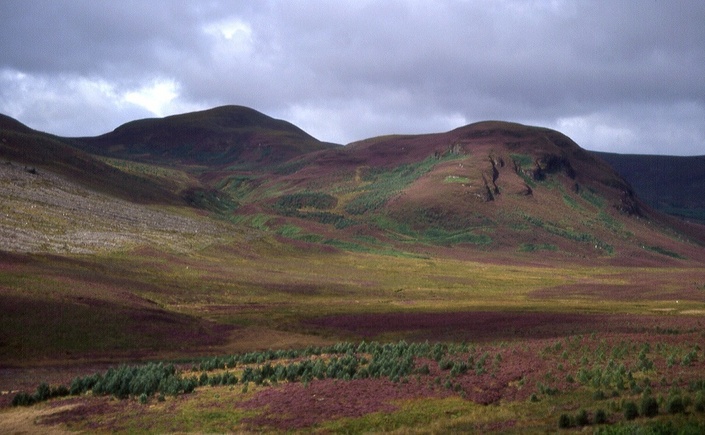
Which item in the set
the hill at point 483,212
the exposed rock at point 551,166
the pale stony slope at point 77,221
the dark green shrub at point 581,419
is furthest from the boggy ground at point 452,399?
the exposed rock at point 551,166

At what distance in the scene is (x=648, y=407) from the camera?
2181 centimetres

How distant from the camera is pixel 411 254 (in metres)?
132

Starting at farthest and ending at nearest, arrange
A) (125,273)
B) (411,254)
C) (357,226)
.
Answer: (357,226) < (411,254) < (125,273)

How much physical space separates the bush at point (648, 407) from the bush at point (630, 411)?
0.54 feet

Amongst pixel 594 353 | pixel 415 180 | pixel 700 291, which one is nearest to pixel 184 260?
pixel 700 291

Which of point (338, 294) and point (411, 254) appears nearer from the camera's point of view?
point (338, 294)

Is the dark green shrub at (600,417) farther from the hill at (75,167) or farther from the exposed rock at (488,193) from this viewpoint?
the exposed rock at (488,193)

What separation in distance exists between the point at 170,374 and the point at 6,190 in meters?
82.6

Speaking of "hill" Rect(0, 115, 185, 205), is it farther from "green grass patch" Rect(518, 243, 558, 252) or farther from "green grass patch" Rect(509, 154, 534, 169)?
"green grass patch" Rect(509, 154, 534, 169)

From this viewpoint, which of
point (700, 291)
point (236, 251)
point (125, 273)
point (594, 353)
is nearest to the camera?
point (594, 353)

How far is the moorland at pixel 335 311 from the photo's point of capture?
86.6ft

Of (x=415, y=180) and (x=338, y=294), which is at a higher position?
(x=415, y=180)

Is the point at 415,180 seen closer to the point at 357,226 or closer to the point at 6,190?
the point at 357,226

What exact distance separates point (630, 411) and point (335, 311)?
4517 cm
